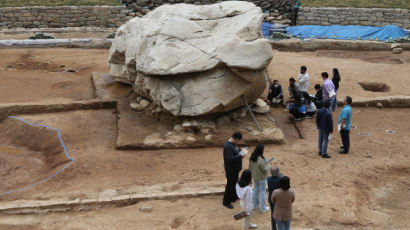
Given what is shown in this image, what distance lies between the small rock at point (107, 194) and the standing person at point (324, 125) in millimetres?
4415

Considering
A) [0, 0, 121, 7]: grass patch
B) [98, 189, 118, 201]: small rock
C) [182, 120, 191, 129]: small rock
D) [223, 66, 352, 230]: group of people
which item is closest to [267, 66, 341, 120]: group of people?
[223, 66, 352, 230]: group of people

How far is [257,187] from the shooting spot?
Answer: 7.41 m

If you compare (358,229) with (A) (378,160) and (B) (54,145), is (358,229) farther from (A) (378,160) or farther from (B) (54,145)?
(B) (54,145)

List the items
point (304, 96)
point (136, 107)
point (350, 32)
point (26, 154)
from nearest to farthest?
point (26, 154) → point (136, 107) → point (304, 96) → point (350, 32)

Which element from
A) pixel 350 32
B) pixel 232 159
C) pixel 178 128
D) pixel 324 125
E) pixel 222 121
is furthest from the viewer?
pixel 350 32

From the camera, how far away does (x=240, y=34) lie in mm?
10602

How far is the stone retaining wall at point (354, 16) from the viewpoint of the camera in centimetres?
2356

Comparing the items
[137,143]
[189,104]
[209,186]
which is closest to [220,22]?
[189,104]

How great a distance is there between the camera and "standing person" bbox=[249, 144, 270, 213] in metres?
7.20

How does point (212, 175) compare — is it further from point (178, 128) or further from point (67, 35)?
point (67, 35)

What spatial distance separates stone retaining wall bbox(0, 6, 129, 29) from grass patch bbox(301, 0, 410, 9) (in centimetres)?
1057

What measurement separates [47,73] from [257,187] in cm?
1014

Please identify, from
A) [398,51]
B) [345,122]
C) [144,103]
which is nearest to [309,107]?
[345,122]

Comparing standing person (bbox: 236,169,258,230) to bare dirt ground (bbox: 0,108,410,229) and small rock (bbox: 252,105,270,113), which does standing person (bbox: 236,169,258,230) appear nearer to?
bare dirt ground (bbox: 0,108,410,229)
